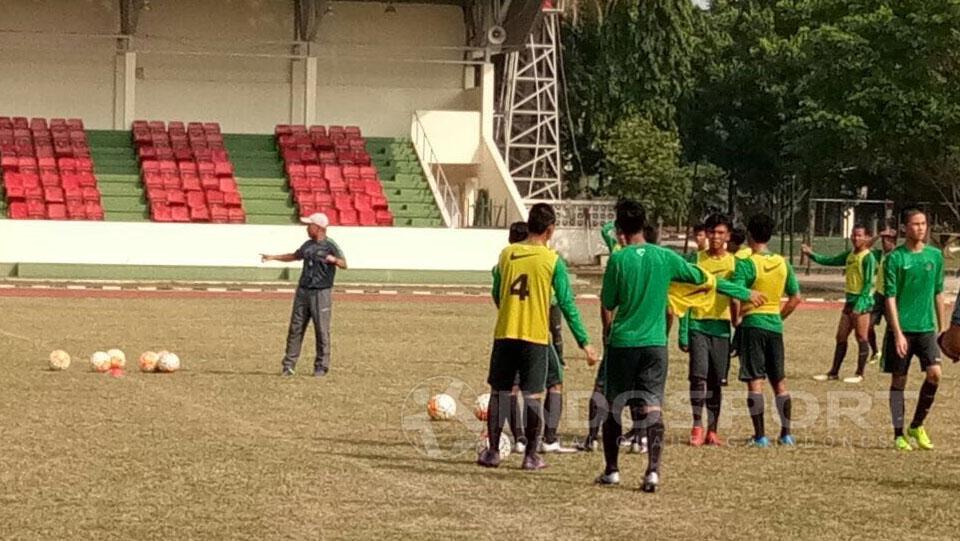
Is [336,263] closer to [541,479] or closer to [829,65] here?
[541,479]

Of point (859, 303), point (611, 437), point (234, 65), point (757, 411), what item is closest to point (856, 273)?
point (859, 303)

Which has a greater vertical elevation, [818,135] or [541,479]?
[818,135]

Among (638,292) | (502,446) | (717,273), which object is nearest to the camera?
(638,292)

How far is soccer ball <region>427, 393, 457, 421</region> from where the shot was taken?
16.4 meters

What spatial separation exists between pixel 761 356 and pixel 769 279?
0.63m

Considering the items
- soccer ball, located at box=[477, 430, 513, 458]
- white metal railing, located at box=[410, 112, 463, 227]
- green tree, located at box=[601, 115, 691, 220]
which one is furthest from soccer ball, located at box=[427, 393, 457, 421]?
green tree, located at box=[601, 115, 691, 220]

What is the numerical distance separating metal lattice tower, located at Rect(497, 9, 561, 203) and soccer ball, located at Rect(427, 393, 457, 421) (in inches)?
1913

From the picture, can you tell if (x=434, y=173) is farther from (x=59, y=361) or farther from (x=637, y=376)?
(x=637, y=376)

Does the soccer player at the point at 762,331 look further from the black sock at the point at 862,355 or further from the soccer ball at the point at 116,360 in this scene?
the soccer ball at the point at 116,360

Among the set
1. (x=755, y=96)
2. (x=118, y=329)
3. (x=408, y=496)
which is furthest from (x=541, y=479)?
(x=755, y=96)

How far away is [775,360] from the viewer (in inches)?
591

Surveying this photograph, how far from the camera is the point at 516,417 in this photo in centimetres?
1413

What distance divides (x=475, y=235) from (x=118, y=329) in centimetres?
2058

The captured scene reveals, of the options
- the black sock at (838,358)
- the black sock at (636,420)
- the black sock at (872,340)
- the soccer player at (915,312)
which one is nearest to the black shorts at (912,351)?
the soccer player at (915,312)
